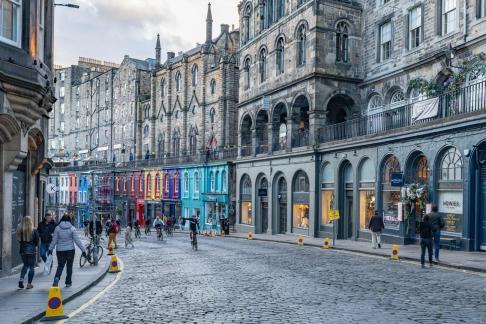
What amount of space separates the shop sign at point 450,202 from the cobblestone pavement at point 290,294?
201 inches

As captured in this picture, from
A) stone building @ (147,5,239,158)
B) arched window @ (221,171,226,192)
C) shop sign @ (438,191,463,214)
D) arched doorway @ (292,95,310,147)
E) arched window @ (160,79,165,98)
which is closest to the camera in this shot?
shop sign @ (438,191,463,214)

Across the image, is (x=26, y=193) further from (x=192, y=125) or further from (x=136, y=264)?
(x=192, y=125)

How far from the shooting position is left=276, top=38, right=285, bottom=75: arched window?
3669 centimetres

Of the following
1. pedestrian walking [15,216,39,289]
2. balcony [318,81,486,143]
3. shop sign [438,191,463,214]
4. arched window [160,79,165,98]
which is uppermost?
arched window [160,79,165,98]

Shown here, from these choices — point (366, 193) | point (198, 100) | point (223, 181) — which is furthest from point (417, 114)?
point (198, 100)

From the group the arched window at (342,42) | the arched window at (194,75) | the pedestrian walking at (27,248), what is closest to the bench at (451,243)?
the arched window at (342,42)

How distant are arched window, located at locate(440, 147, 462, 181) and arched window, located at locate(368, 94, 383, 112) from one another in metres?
9.62

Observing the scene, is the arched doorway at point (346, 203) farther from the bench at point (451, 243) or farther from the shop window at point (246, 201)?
the shop window at point (246, 201)

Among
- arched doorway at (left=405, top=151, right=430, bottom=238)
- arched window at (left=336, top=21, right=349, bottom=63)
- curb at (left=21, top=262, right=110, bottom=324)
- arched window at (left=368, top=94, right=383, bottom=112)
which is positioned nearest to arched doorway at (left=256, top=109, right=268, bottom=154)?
arched window at (left=336, top=21, right=349, bottom=63)

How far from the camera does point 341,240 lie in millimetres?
29094

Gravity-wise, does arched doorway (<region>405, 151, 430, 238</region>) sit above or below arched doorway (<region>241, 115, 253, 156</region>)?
below

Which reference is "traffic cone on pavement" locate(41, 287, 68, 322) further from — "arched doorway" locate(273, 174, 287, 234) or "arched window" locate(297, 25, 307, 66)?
"arched doorway" locate(273, 174, 287, 234)

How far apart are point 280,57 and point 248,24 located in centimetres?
704

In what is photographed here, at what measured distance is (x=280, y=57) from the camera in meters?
37.2
